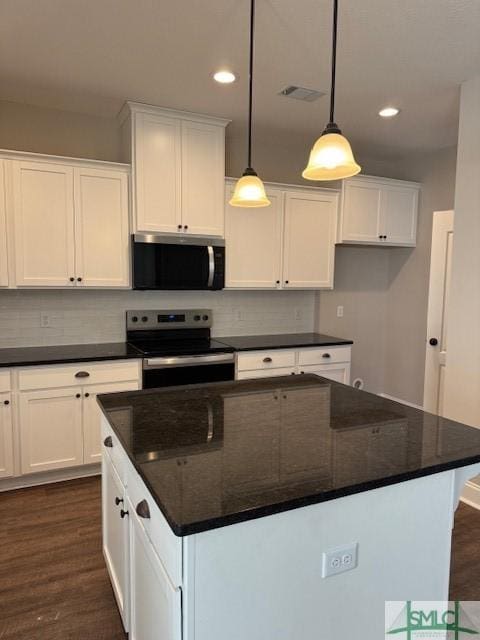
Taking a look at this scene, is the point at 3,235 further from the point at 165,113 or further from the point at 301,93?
the point at 301,93

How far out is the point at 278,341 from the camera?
3.99 m

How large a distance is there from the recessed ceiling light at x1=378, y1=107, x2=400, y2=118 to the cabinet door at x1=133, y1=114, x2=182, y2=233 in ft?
5.12

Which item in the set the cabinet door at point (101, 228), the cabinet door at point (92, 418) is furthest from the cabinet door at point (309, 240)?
the cabinet door at point (92, 418)

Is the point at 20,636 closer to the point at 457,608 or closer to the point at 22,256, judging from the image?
the point at 457,608

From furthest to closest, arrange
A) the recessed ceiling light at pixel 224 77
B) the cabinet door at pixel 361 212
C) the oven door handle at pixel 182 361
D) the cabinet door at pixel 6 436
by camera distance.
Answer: the cabinet door at pixel 361 212, the oven door handle at pixel 182 361, the cabinet door at pixel 6 436, the recessed ceiling light at pixel 224 77

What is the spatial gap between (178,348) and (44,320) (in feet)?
3.57

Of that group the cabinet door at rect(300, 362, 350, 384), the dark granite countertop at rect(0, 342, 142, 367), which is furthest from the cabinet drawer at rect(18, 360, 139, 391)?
the cabinet door at rect(300, 362, 350, 384)

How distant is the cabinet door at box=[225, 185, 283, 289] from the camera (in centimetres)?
380

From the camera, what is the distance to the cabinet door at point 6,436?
9.59 feet

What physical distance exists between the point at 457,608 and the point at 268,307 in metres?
2.88

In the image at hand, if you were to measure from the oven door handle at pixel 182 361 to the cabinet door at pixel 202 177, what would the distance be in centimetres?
101

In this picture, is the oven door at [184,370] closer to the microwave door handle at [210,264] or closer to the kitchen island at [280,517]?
the microwave door handle at [210,264]

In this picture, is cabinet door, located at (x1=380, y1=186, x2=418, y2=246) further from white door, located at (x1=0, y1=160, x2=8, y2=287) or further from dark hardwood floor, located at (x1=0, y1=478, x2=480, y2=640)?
white door, located at (x1=0, y1=160, x2=8, y2=287)

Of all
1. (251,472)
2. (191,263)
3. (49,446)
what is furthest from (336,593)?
(191,263)
